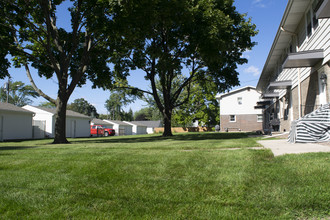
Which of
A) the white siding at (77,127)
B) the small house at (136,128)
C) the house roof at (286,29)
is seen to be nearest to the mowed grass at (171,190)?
the house roof at (286,29)

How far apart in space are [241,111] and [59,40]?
92.0ft

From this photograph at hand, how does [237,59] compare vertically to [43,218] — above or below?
above

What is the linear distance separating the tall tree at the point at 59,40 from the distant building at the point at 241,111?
2343cm

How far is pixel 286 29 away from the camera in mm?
12320

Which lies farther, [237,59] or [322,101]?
[237,59]

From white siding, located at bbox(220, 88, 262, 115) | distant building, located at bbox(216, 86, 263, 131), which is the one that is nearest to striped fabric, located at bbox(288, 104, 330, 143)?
distant building, located at bbox(216, 86, 263, 131)

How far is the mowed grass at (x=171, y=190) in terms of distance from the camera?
2496 millimetres

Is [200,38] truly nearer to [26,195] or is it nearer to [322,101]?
[322,101]

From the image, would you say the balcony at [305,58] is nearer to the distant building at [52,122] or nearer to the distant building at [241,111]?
the distant building at [52,122]

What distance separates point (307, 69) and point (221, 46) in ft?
14.7

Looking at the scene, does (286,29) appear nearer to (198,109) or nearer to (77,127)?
(77,127)

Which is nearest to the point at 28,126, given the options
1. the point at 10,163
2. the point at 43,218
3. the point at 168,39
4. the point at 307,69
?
the point at 168,39

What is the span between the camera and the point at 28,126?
23891 millimetres

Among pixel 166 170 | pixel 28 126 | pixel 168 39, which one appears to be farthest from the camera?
pixel 28 126
